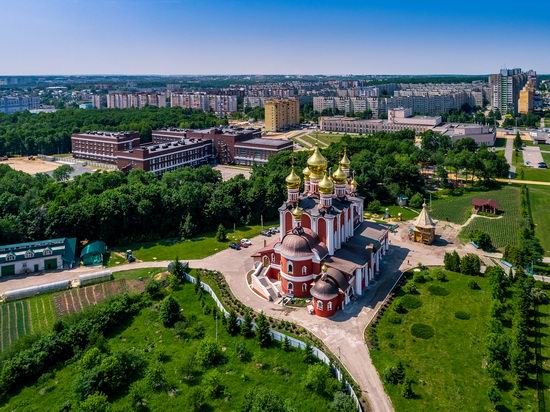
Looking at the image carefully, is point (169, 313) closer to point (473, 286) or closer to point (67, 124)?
point (473, 286)

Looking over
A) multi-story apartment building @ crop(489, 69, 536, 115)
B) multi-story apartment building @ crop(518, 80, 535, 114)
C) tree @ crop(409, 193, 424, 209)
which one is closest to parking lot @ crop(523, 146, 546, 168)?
tree @ crop(409, 193, 424, 209)

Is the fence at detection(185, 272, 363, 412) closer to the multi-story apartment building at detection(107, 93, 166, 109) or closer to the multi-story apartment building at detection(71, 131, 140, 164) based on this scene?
the multi-story apartment building at detection(71, 131, 140, 164)

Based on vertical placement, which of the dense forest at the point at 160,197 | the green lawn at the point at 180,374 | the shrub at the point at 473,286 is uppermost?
the dense forest at the point at 160,197

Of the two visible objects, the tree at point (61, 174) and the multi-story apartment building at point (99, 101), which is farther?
the multi-story apartment building at point (99, 101)

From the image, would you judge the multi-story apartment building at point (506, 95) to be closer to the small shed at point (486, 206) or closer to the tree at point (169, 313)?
the small shed at point (486, 206)

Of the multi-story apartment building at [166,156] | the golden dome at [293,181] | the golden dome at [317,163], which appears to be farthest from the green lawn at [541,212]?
the multi-story apartment building at [166,156]

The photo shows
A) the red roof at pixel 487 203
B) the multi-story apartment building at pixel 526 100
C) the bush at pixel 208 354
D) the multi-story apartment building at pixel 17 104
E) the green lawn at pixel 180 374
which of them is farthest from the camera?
the multi-story apartment building at pixel 17 104

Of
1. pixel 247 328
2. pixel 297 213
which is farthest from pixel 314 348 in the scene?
pixel 297 213
